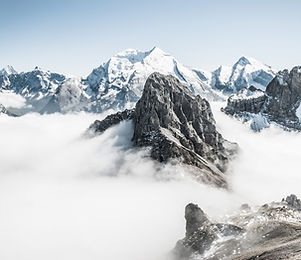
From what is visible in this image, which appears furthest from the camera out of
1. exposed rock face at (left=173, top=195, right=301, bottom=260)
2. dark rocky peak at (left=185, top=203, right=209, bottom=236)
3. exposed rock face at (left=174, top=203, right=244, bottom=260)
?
dark rocky peak at (left=185, top=203, right=209, bottom=236)

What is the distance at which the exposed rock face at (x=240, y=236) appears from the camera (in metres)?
93.1

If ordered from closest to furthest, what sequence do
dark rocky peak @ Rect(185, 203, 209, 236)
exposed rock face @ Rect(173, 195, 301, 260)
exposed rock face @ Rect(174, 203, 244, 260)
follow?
exposed rock face @ Rect(173, 195, 301, 260), exposed rock face @ Rect(174, 203, 244, 260), dark rocky peak @ Rect(185, 203, 209, 236)

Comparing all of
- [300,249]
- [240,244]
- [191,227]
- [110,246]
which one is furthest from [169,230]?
[300,249]

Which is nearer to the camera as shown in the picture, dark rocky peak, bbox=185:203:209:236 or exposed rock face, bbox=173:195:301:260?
exposed rock face, bbox=173:195:301:260

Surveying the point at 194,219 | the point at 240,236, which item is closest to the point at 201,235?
the point at 194,219

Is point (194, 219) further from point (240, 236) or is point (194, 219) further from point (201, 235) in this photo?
point (240, 236)

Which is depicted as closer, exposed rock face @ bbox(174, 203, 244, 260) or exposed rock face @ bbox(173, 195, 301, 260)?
exposed rock face @ bbox(173, 195, 301, 260)

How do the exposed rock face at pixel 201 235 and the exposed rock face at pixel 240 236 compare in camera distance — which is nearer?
the exposed rock face at pixel 240 236

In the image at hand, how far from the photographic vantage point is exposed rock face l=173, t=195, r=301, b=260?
9312cm

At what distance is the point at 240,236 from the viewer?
357 ft

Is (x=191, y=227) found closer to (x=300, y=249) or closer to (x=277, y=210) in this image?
(x=277, y=210)

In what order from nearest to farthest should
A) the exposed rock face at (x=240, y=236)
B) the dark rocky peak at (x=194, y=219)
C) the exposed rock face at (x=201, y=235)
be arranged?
the exposed rock face at (x=240, y=236) < the exposed rock face at (x=201, y=235) < the dark rocky peak at (x=194, y=219)

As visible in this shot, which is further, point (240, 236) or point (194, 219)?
point (194, 219)

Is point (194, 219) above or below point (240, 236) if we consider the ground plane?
below
